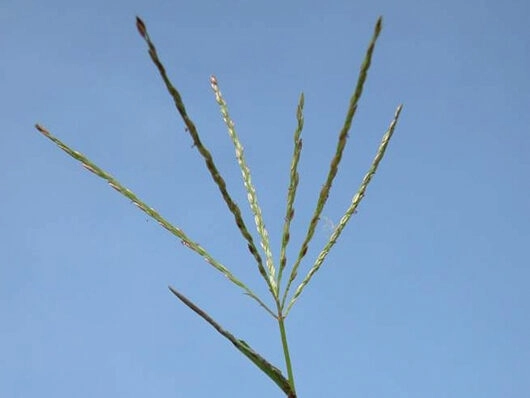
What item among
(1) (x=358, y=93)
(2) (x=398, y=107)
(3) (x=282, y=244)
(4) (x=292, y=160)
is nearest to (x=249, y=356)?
(3) (x=282, y=244)

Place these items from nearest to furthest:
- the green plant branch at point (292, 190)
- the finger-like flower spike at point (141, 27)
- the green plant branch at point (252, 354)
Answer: the finger-like flower spike at point (141, 27)
the green plant branch at point (252, 354)
the green plant branch at point (292, 190)

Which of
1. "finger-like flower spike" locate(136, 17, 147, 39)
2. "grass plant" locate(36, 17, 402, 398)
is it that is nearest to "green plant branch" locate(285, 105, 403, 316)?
"grass plant" locate(36, 17, 402, 398)

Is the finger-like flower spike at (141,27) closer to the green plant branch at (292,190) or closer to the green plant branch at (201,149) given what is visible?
the green plant branch at (201,149)

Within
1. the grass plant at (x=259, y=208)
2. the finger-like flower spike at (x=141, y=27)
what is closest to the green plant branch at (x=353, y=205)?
the grass plant at (x=259, y=208)

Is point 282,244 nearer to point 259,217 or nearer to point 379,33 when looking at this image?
point 259,217

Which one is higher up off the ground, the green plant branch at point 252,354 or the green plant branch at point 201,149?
the green plant branch at point 201,149

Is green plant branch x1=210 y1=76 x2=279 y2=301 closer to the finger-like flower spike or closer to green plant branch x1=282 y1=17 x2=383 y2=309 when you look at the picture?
green plant branch x1=282 y1=17 x2=383 y2=309

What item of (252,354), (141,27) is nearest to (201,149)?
(141,27)
